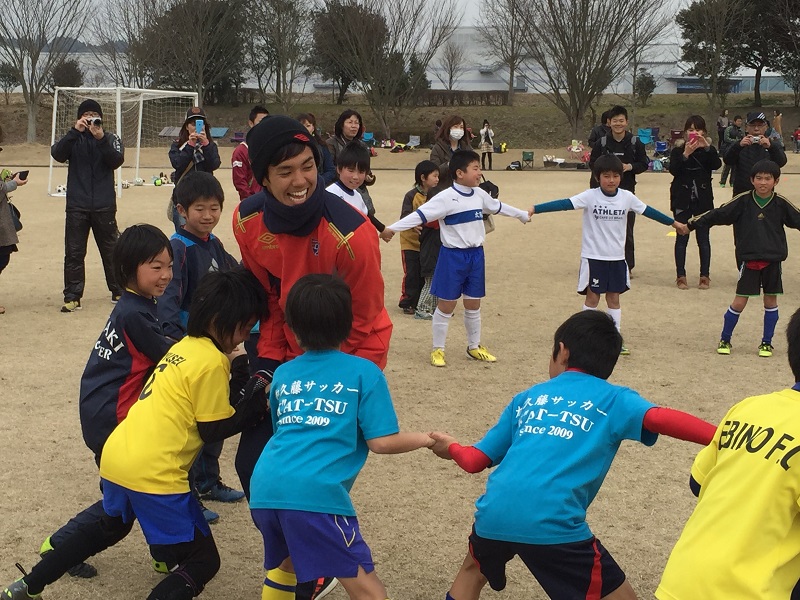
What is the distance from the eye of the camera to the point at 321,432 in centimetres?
292

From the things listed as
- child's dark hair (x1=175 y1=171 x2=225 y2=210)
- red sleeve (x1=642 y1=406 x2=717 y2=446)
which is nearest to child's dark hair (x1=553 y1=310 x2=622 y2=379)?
red sleeve (x1=642 y1=406 x2=717 y2=446)

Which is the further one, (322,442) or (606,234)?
(606,234)

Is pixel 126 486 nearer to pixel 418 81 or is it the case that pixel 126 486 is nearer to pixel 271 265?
pixel 271 265

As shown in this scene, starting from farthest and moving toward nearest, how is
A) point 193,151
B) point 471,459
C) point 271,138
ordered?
1. point 193,151
2. point 271,138
3. point 471,459

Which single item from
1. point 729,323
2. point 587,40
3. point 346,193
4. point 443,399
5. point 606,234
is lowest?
point 443,399

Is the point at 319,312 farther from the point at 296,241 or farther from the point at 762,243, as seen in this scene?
the point at 762,243

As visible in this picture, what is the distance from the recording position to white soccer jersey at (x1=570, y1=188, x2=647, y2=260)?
25.0 ft

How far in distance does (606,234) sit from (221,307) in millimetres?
4946

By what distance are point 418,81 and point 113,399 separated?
1718 inches

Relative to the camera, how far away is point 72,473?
498 centimetres

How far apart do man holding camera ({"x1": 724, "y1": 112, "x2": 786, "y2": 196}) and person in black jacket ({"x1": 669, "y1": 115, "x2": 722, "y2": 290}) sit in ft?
1.23

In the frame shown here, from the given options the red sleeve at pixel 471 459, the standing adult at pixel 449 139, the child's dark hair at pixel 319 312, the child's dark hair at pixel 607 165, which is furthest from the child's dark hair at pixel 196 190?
the standing adult at pixel 449 139

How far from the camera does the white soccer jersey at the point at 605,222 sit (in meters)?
7.62

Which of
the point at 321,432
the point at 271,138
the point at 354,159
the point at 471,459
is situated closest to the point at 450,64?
the point at 354,159
